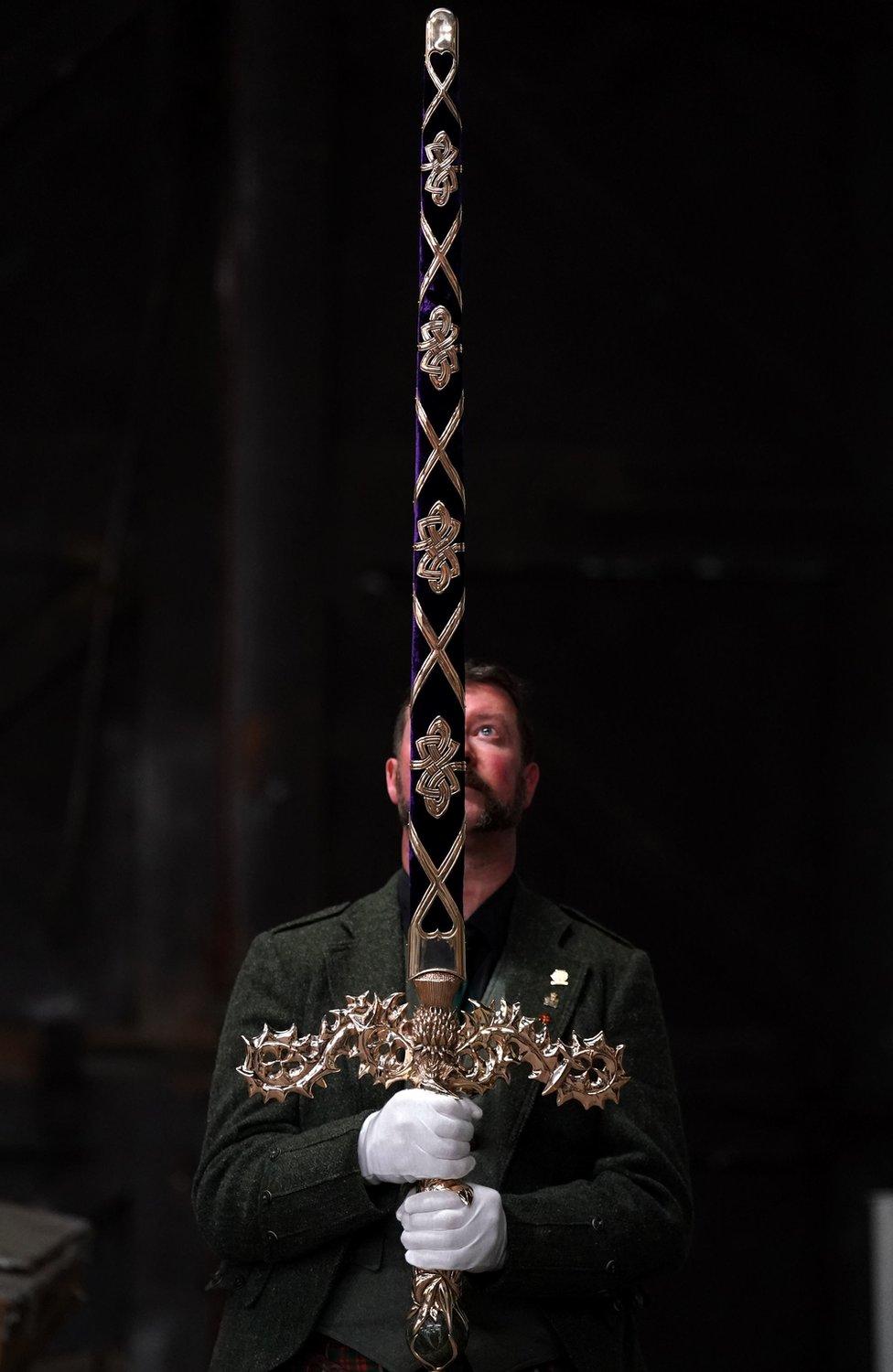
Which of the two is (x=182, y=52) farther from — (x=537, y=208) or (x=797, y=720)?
(x=797, y=720)

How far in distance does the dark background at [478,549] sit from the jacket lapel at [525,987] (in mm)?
1585

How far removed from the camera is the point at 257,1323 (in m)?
1.75

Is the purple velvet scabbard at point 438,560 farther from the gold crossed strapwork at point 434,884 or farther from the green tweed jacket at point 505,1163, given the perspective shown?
the green tweed jacket at point 505,1163

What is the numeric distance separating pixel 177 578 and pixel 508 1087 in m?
1.96

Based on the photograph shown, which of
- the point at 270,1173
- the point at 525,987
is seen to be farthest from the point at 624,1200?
the point at 270,1173

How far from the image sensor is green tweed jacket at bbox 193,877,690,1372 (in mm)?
1674

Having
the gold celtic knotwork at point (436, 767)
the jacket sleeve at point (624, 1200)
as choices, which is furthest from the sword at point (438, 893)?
the jacket sleeve at point (624, 1200)

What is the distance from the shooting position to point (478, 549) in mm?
3557

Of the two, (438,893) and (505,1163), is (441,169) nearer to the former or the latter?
(438,893)

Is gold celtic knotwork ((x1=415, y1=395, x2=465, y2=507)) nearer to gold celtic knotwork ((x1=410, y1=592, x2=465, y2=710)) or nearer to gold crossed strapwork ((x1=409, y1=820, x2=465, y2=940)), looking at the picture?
gold celtic knotwork ((x1=410, y1=592, x2=465, y2=710))

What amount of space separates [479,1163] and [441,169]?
3.22 feet

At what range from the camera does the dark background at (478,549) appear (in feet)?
11.4

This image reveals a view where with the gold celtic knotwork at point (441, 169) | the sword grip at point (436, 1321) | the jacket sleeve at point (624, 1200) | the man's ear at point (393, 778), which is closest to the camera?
the sword grip at point (436, 1321)

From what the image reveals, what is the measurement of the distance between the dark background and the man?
1589mm
